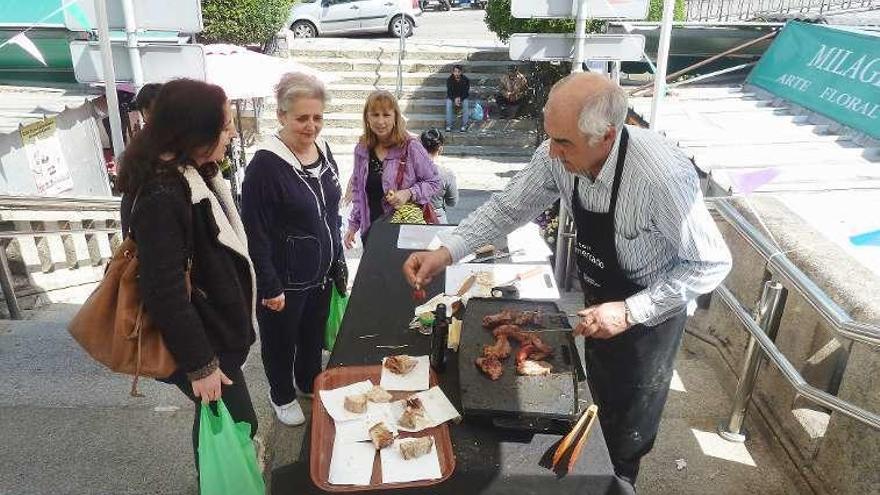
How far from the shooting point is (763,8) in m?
14.1

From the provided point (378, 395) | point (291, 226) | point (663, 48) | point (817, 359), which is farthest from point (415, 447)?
point (663, 48)

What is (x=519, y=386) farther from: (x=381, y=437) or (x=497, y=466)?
(x=381, y=437)

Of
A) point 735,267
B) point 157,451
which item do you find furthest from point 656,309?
point 157,451

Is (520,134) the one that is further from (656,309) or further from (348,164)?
(656,309)

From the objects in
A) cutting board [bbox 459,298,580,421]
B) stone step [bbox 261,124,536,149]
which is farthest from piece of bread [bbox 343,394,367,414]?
stone step [bbox 261,124,536,149]

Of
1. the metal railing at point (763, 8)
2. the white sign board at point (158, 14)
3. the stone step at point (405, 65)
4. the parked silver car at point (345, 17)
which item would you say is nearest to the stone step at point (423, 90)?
the stone step at point (405, 65)

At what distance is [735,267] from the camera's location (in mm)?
3713

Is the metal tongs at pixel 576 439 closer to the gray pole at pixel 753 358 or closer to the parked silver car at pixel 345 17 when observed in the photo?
the gray pole at pixel 753 358

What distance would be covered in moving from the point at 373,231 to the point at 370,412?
5.71 feet

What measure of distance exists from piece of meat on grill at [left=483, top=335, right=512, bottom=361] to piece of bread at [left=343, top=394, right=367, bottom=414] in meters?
0.43

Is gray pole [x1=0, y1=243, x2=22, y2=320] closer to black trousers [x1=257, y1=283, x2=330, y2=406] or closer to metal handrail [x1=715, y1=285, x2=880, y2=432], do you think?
black trousers [x1=257, y1=283, x2=330, y2=406]

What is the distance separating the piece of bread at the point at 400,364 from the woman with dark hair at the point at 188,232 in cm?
57

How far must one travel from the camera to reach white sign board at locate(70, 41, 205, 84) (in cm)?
397

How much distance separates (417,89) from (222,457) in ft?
39.3
